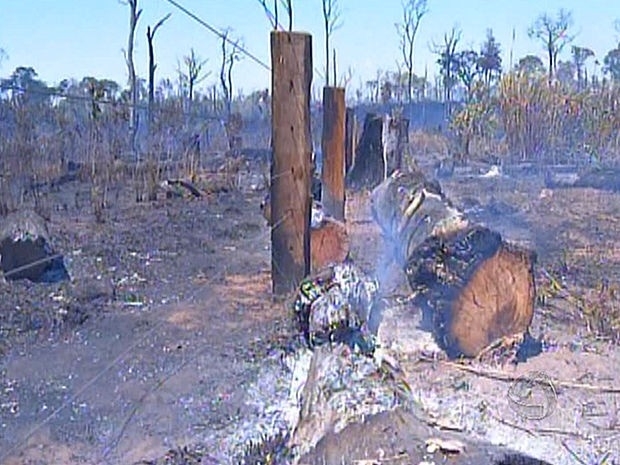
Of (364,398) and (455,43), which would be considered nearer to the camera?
(364,398)

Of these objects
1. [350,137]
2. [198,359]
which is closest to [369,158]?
[350,137]

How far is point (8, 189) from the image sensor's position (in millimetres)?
8578

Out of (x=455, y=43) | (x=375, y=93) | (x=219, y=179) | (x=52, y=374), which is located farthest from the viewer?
(x=455, y=43)

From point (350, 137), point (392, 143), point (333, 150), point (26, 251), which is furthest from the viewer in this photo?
point (392, 143)

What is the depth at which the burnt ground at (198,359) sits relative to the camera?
112 inches

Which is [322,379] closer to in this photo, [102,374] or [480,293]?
[102,374]

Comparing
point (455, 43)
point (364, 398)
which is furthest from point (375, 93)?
point (364, 398)

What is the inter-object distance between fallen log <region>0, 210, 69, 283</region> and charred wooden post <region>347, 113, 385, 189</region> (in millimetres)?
4952

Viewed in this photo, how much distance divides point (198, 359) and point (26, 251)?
7.75 ft

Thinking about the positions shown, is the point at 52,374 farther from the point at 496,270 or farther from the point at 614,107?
the point at 614,107

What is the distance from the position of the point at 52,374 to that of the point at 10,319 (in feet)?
3.40

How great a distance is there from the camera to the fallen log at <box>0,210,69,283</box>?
546 cm

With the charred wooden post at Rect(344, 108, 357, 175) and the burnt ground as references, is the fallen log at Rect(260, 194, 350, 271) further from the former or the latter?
the charred wooden post at Rect(344, 108, 357, 175)

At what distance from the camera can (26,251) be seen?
5.55 meters
